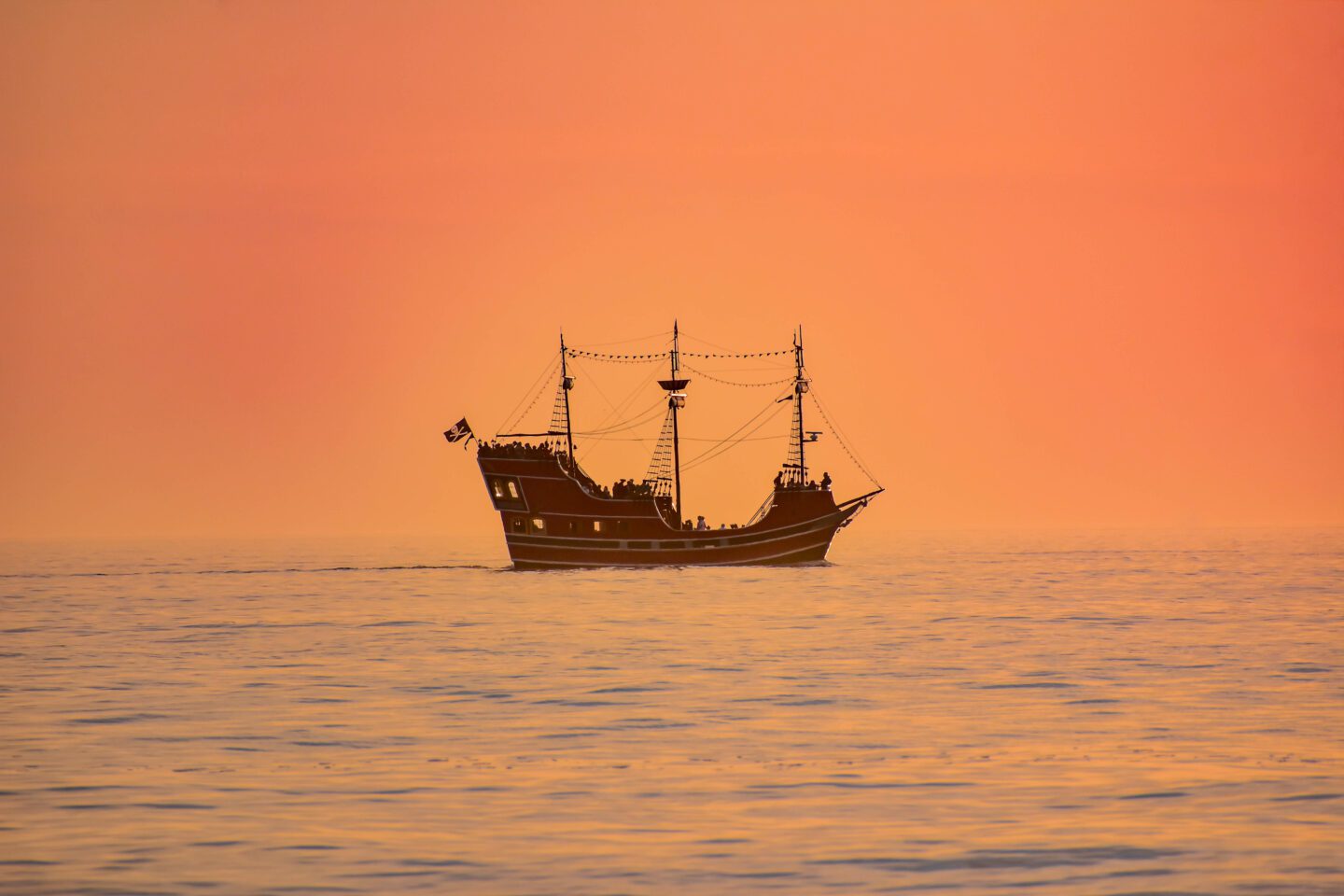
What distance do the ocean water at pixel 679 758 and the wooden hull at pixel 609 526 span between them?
4171 centimetres

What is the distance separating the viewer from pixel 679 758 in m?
25.3

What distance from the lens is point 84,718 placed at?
3103 centimetres

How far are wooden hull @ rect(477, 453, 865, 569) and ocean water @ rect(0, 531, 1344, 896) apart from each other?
4171 cm

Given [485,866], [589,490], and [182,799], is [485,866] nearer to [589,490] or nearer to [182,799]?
[182,799]

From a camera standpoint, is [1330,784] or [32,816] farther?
[1330,784]

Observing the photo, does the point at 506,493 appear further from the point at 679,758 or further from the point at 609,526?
the point at 679,758

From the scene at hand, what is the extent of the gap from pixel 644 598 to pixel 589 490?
2614cm

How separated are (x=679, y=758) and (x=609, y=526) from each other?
74.8m

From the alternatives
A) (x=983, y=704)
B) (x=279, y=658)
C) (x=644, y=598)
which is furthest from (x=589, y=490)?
(x=983, y=704)

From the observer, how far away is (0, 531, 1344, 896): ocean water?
18.1 meters

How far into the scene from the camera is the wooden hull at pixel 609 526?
98875mm

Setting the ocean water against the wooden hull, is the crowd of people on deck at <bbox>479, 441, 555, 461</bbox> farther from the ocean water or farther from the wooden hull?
the ocean water

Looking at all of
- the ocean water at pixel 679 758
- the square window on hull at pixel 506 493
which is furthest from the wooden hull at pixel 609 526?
the ocean water at pixel 679 758

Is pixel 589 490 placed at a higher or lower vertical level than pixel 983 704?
higher
